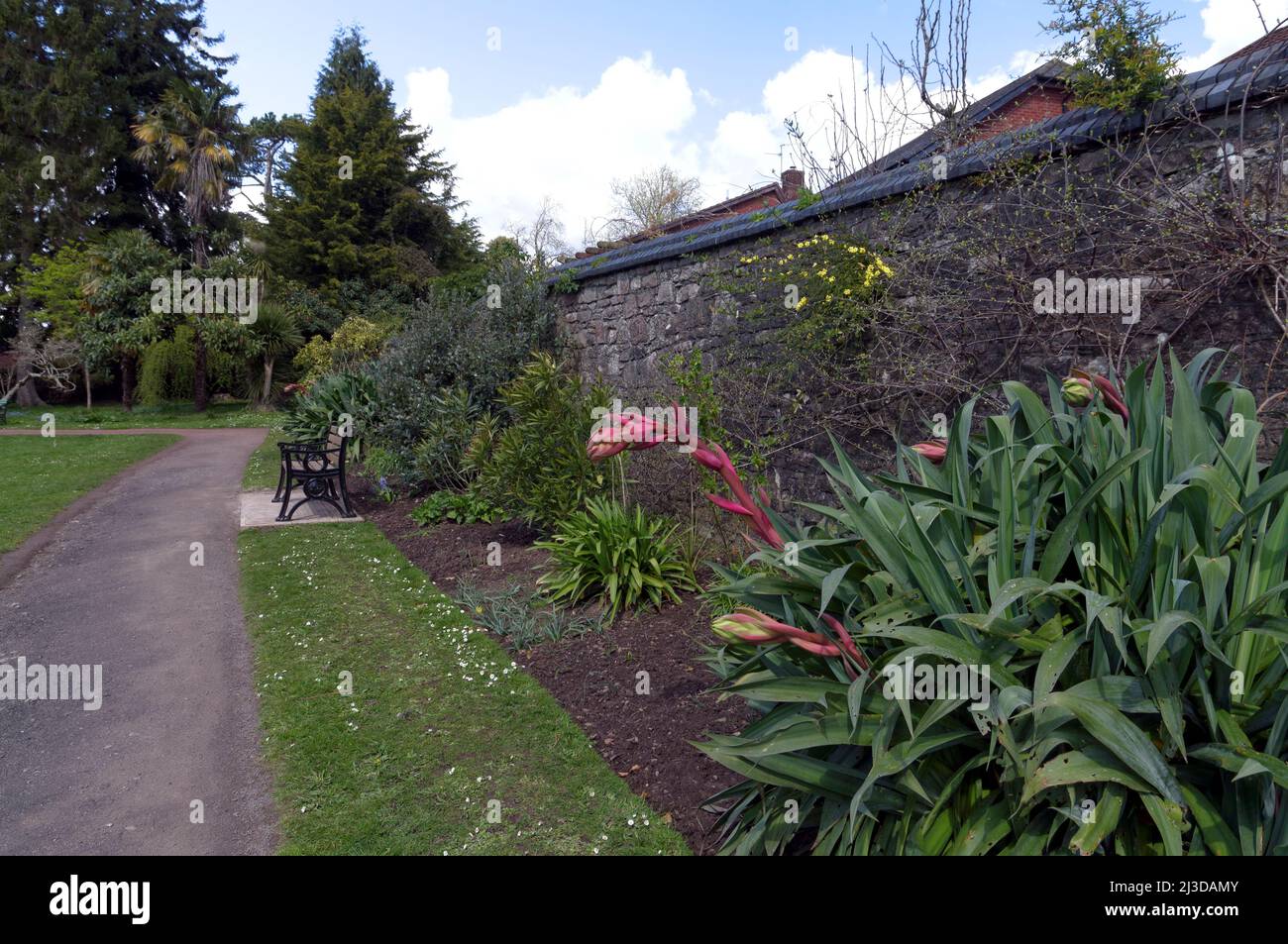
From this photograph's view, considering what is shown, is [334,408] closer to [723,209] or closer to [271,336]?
Answer: [723,209]

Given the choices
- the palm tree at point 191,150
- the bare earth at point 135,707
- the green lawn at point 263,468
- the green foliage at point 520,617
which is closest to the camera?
the bare earth at point 135,707

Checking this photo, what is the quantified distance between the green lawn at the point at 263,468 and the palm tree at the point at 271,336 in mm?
7090

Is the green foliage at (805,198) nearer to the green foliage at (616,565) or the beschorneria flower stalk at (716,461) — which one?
the green foliage at (616,565)

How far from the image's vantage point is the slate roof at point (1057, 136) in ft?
11.3

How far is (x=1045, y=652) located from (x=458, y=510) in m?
6.99

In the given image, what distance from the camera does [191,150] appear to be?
2556cm

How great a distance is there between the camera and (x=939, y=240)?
4.67 meters

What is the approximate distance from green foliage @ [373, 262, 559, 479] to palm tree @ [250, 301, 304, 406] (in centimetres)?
1422

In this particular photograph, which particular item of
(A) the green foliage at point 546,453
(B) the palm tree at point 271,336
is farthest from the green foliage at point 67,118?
(A) the green foliage at point 546,453

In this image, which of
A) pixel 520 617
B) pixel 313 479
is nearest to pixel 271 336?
pixel 313 479

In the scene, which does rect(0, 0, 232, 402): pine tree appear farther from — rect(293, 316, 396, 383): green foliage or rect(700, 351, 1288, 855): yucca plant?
rect(700, 351, 1288, 855): yucca plant

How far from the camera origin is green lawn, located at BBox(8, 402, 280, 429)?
1968 cm

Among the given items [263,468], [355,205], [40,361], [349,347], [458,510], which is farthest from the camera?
[355,205]
